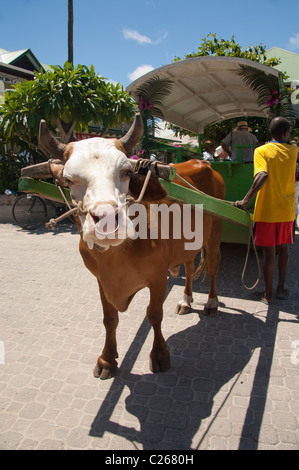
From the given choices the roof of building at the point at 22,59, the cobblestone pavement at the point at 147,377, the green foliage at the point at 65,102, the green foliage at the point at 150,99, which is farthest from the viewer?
the roof of building at the point at 22,59

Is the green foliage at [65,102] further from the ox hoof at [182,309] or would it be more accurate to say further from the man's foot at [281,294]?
the man's foot at [281,294]

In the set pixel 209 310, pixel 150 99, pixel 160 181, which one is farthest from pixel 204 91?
pixel 160 181

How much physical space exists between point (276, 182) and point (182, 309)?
6.26ft

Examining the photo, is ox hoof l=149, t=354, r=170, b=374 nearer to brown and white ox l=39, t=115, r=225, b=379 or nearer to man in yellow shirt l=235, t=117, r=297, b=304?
brown and white ox l=39, t=115, r=225, b=379

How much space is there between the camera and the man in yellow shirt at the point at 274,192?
3.90 m

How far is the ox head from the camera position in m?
1.83

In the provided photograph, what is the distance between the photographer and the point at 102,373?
9.57 ft

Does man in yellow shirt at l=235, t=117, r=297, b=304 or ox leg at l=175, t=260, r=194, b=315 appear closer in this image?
man in yellow shirt at l=235, t=117, r=297, b=304

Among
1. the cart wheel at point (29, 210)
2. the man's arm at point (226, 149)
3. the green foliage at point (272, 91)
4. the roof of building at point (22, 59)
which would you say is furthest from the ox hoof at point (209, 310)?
the roof of building at point (22, 59)

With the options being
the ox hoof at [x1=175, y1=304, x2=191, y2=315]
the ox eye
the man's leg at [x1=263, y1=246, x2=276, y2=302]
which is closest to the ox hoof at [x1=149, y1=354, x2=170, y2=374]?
the ox hoof at [x1=175, y1=304, x2=191, y2=315]

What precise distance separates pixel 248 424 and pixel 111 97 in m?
8.41

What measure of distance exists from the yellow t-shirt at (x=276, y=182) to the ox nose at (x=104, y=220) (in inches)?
102

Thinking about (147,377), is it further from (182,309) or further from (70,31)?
(70,31)
